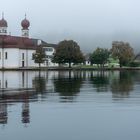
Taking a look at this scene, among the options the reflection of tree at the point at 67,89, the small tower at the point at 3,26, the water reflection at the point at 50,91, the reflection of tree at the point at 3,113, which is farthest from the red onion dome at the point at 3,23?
the reflection of tree at the point at 3,113

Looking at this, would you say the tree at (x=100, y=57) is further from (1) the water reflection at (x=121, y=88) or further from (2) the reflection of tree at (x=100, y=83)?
(1) the water reflection at (x=121, y=88)

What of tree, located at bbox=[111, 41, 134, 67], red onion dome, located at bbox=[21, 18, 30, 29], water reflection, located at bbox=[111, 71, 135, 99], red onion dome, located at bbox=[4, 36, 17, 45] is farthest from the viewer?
tree, located at bbox=[111, 41, 134, 67]

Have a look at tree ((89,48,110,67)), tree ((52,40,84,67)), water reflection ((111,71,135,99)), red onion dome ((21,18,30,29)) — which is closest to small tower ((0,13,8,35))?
red onion dome ((21,18,30,29))

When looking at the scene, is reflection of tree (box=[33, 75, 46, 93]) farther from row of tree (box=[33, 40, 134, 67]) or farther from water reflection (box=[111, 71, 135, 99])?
row of tree (box=[33, 40, 134, 67])

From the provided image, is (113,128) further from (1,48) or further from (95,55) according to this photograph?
(95,55)

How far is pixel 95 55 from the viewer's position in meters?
147

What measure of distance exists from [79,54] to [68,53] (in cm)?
346

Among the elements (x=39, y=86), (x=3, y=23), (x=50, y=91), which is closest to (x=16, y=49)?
(x=3, y=23)

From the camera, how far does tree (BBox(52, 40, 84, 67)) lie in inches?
5079

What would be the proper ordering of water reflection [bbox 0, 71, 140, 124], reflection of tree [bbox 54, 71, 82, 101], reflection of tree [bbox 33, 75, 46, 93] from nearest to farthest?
water reflection [bbox 0, 71, 140, 124]
reflection of tree [bbox 54, 71, 82, 101]
reflection of tree [bbox 33, 75, 46, 93]

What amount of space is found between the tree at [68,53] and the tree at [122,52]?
16868 mm

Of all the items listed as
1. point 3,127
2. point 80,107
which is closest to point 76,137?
point 3,127

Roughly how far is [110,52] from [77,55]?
2142 cm

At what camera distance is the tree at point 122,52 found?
143m
